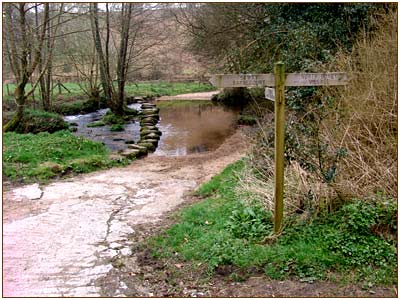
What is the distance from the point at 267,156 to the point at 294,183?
1223mm

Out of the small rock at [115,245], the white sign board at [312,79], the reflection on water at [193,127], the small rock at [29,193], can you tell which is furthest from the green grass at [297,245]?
the reflection on water at [193,127]

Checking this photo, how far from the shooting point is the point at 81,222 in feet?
21.7

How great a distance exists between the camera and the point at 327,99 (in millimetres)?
7199

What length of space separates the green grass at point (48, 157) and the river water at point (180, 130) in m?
2.33

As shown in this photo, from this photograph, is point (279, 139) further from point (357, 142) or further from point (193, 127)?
point (193, 127)

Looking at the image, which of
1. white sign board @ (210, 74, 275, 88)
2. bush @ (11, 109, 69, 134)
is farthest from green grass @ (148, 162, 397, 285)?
bush @ (11, 109, 69, 134)

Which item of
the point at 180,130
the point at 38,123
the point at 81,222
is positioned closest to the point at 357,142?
the point at 81,222

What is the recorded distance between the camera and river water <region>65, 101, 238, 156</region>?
14.9m

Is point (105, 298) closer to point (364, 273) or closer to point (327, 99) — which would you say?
point (364, 273)

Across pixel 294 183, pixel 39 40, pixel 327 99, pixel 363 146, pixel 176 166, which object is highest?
pixel 39 40

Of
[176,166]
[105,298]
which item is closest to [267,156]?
[105,298]

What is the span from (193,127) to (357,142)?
13.3 m

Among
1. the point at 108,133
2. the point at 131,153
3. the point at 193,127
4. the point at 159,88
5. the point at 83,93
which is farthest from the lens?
the point at 159,88

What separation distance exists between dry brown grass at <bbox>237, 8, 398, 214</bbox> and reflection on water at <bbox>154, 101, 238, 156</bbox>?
706cm
